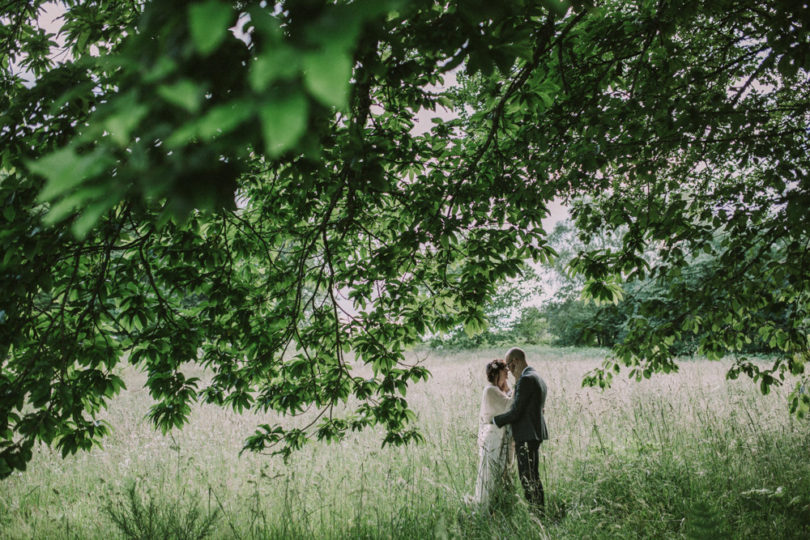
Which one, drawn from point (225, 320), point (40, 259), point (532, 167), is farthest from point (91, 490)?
point (532, 167)

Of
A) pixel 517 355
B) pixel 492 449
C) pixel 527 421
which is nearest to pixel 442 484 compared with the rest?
pixel 492 449

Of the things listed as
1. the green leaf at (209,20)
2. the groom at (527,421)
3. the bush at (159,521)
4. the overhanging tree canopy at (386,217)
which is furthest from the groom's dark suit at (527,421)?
the green leaf at (209,20)

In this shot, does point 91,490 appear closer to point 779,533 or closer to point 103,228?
point 103,228

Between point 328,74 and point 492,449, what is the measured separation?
477 centimetres

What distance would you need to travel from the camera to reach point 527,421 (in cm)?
437

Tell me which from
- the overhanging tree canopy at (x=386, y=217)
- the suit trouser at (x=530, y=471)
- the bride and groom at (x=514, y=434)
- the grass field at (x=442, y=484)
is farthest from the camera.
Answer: the bride and groom at (x=514, y=434)

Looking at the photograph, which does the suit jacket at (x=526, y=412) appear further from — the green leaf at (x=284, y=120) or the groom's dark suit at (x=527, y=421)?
the green leaf at (x=284, y=120)

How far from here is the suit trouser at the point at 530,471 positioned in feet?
13.4

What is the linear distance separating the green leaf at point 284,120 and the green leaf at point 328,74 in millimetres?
32

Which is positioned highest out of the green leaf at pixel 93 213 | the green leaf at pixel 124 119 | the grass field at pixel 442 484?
Result: the green leaf at pixel 124 119

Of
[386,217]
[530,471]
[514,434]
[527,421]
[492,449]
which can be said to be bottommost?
[530,471]

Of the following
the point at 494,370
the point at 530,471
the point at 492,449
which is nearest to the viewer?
the point at 530,471

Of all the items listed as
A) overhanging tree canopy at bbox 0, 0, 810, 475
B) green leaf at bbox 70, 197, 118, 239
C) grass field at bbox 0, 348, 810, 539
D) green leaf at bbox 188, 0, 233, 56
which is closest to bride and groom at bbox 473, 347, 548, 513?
grass field at bbox 0, 348, 810, 539

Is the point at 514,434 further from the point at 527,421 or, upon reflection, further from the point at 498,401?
the point at 498,401
